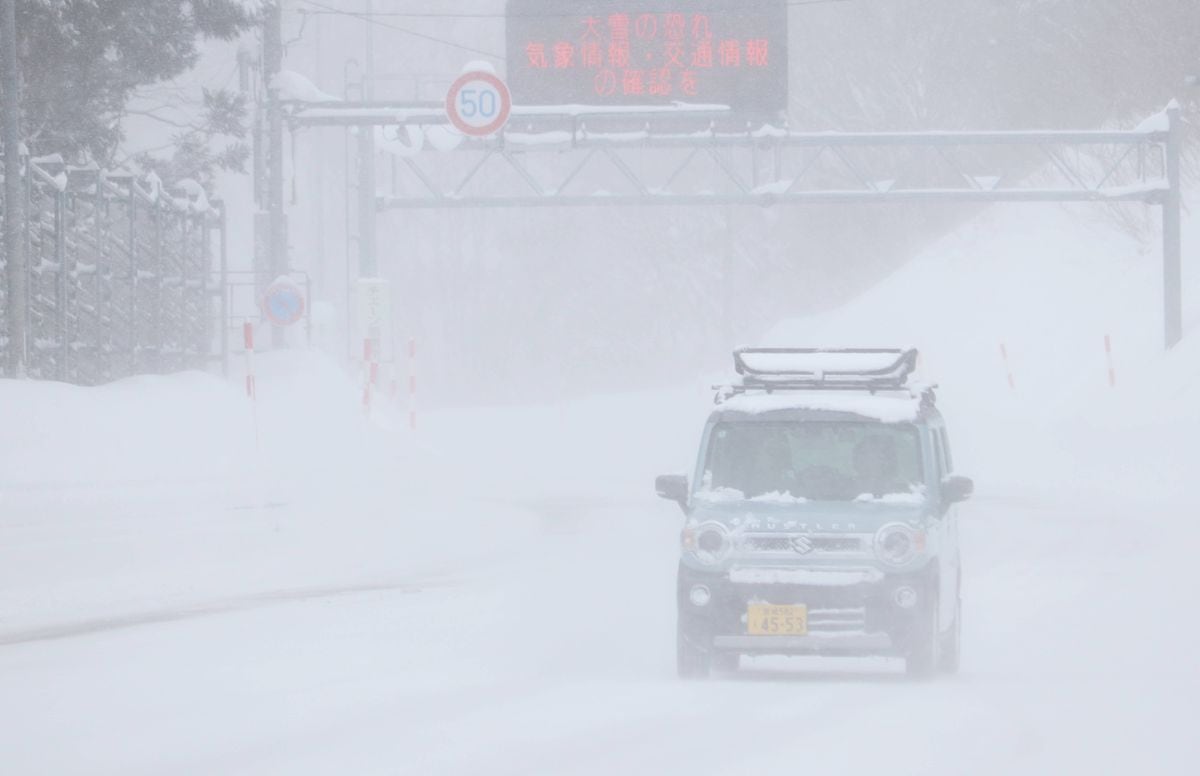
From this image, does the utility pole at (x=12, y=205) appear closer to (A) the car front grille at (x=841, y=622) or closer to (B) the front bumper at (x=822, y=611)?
(B) the front bumper at (x=822, y=611)

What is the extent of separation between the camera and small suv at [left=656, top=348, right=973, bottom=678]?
37.2 ft

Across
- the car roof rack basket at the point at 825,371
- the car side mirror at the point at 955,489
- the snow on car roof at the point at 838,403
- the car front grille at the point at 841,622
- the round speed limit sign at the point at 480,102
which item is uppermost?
the round speed limit sign at the point at 480,102

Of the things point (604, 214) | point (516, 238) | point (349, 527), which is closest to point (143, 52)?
point (349, 527)

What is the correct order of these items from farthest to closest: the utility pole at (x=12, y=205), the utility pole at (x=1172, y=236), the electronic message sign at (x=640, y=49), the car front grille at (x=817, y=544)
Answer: the utility pole at (x=1172, y=236) → the electronic message sign at (x=640, y=49) → the utility pole at (x=12, y=205) → the car front grille at (x=817, y=544)

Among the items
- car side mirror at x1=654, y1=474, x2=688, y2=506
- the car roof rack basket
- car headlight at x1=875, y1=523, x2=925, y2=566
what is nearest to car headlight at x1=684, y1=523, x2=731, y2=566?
car side mirror at x1=654, y1=474, x2=688, y2=506

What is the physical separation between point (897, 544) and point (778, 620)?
2.63 ft

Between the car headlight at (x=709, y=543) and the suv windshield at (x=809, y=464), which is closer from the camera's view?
the car headlight at (x=709, y=543)

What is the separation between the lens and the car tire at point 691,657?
11.5 m

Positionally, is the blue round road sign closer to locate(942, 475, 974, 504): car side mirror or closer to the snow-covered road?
the snow-covered road

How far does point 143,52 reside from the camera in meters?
36.4

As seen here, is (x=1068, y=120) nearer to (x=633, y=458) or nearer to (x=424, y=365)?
(x=633, y=458)

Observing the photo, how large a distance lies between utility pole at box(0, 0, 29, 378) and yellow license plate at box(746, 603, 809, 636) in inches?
644

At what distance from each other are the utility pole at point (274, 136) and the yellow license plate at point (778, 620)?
24666 mm

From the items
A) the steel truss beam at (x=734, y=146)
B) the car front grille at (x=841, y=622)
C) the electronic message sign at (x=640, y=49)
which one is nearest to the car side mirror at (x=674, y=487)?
the car front grille at (x=841, y=622)
